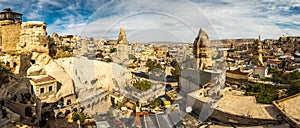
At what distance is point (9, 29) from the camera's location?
1310 cm

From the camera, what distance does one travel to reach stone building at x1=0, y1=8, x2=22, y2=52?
12.5 meters

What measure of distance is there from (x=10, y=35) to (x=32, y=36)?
150 cm

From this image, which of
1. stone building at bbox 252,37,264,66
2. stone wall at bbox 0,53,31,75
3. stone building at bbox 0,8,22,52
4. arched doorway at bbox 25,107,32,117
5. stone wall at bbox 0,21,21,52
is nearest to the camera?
arched doorway at bbox 25,107,32,117

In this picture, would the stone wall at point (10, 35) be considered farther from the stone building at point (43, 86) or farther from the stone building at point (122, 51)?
the stone building at point (122, 51)

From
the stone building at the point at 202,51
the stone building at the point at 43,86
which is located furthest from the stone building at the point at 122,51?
the stone building at the point at 43,86

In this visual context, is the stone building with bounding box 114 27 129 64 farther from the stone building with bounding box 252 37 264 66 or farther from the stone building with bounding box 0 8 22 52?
the stone building with bounding box 252 37 264 66

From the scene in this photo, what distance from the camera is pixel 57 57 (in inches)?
576

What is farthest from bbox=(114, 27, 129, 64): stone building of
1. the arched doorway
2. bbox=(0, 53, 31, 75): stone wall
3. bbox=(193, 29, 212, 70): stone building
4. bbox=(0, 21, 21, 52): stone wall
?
the arched doorway

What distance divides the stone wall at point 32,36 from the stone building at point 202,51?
10771 mm

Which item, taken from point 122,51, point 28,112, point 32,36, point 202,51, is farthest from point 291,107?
point 122,51

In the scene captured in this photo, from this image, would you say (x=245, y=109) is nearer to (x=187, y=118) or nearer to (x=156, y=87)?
(x=187, y=118)

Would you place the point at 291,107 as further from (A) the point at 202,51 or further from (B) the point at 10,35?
(B) the point at 10,35

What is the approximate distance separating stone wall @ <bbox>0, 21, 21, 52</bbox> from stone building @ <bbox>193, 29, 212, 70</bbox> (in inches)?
486

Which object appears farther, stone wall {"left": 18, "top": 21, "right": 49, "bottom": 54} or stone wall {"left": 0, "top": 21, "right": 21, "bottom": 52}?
stone wall {"left": 18, "top": 21, "right": 49, "bottom": 54}
